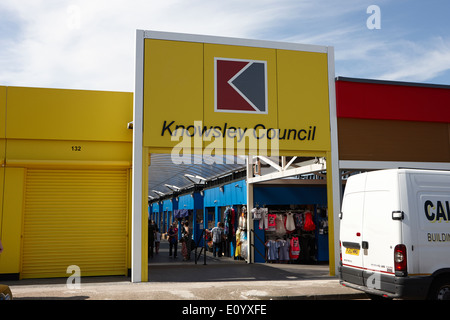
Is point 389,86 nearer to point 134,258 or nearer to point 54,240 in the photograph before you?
point 134,258

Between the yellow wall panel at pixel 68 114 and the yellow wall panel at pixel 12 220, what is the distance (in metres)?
1.10

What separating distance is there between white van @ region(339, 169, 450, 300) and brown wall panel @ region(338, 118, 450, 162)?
4.66 m

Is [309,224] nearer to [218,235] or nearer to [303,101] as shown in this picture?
[218,235]

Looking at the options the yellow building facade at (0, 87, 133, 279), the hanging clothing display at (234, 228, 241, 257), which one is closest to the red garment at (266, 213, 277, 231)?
the hanging clothing display at (234, 228, 241, 257)

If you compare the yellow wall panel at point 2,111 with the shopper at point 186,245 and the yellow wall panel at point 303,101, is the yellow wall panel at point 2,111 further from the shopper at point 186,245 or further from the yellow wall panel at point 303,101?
the shopper at point 186,245

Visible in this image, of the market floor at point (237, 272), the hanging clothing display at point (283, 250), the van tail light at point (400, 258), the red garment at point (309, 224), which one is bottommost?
the market floor at point (237, 272)

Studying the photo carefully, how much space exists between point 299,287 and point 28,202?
24.1 ft

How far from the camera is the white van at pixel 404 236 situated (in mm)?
7777

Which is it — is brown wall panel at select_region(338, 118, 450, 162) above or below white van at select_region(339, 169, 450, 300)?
above

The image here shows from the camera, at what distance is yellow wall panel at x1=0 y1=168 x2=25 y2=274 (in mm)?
11859

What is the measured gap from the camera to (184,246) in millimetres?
18078

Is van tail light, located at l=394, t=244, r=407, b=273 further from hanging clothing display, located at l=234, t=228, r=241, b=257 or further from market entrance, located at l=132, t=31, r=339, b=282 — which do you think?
hanging clothing display, located at l=234, t=228, r=241, b=257

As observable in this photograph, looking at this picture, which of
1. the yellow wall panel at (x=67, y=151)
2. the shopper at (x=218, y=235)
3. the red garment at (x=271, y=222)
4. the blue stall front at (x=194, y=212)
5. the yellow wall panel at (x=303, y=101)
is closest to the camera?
the yellow wall panel at (x=67, y=151)

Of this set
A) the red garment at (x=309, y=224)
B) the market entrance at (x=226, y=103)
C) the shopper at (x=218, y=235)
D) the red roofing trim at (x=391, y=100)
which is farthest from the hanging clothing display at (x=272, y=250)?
the red roofing trim at (x=391, y=100)
